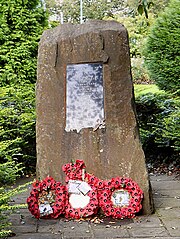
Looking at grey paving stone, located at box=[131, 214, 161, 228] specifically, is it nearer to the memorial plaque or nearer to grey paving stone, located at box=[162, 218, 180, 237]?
grey paving stone, located at box=[162, 218, 180, 237]

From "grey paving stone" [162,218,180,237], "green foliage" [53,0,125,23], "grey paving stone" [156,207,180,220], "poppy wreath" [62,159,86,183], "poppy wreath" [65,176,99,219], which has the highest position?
"green foliage" [53,0,125,23]

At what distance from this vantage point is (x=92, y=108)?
4051 mm

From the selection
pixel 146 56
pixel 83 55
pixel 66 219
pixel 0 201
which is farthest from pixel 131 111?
pixel 146 56

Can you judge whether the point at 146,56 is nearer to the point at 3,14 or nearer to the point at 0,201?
the point at 3,14

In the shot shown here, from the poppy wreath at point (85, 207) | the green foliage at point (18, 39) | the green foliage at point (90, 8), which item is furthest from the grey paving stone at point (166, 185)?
the green foliage at point (90, 8)

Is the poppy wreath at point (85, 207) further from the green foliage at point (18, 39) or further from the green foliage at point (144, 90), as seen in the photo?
the green foliage at point (144, 90)

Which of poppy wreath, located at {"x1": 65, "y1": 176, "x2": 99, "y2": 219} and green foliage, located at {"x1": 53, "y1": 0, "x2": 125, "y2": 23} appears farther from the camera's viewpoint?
green foliage, located at {"x1": 53, "y1": 0, "x2": 125, "y2": 23}

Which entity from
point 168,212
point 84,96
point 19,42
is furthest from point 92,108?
point 19,42

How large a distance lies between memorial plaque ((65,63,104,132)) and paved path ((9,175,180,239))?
881 mm

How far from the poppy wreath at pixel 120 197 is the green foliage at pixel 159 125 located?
193 centimetres

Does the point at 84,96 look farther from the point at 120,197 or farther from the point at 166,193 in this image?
the point at 166,193

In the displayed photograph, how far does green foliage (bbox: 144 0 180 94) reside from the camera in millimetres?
8523

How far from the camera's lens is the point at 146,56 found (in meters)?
9.41

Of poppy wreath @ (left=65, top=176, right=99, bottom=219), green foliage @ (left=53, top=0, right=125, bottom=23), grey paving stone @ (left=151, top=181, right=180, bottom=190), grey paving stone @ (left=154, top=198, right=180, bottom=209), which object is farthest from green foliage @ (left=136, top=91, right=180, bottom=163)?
green foliage @ (left=53, top=0, right=125, bottom=23)
